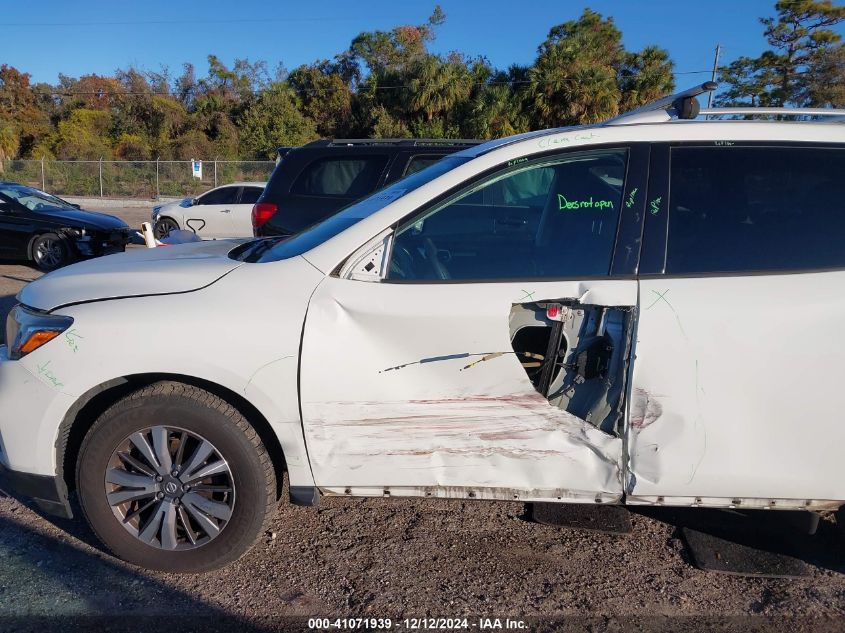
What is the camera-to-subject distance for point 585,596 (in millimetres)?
2736

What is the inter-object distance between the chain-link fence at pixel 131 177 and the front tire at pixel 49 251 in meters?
18.9

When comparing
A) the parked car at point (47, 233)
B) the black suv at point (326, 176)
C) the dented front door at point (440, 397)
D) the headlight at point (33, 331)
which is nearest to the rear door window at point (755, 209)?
the dented front door at point (440, 397)

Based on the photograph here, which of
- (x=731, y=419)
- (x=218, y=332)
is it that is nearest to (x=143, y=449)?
(x=218, y=332)

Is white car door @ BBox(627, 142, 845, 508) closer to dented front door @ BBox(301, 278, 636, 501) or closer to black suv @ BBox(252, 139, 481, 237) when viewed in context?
dented front door @ BBox(301, 278, 636, 501)

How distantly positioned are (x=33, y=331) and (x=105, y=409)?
0.45 meters

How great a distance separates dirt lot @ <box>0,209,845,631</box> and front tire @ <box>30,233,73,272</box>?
8481 millimetres

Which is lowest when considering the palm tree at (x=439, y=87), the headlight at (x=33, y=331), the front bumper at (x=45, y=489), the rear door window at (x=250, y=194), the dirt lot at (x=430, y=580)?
the dirt lot at (x=430, y=580)

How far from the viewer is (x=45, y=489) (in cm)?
275

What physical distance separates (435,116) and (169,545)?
3527cm

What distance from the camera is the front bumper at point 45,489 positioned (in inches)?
108

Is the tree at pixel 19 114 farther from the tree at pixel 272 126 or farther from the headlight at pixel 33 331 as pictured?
the headlight at pixel 33 331

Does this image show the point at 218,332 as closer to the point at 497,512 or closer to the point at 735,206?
the point at 497,512

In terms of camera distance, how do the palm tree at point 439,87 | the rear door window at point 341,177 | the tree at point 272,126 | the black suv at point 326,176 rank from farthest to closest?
the tree at point 272,126
the palm tree at point 439,87
the rear door window at point 341,177
the black suv at point 326,176

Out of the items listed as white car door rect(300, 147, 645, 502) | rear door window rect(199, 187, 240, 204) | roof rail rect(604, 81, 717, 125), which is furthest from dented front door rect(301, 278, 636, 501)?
rear door window rect(199, 187, 240, 204)
